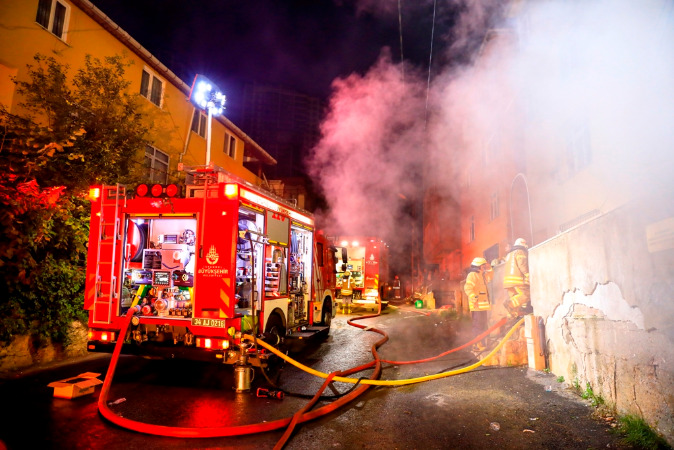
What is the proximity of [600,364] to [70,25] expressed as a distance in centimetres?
1224

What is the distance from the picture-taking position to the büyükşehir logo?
208 inches

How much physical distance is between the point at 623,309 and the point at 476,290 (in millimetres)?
4255

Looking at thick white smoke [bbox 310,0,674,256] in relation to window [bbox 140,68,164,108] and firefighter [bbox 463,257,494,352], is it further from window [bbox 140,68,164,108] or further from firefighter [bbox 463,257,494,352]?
window [bbox 140,68,164,108]

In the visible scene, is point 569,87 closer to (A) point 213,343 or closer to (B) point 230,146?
(A) point 213,343

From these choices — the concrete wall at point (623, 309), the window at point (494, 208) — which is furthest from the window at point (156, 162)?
the window at point (494, 208)

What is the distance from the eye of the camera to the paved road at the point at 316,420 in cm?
353

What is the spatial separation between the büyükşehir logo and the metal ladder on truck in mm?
1490

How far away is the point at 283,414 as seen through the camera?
4246mm

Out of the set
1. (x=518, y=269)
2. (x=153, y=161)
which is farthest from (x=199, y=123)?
(x=518, y=269)

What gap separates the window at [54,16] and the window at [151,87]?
8.80 feet

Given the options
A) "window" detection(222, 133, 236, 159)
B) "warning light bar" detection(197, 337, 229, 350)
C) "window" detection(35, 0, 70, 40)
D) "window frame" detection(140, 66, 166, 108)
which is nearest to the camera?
→ "warning light bar" detection(197, 337, 229, 350)

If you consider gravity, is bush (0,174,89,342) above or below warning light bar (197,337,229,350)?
above

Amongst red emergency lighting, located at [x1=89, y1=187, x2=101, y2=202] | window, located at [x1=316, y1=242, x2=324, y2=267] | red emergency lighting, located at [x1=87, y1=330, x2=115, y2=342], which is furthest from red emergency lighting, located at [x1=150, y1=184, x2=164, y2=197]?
window, located at [x1=316, y1=242, x2=324, y2=267]

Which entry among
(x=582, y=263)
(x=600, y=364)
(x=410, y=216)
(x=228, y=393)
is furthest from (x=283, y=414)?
(x=410, y=216)
